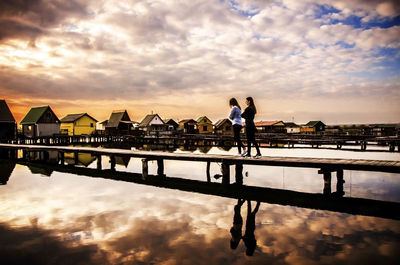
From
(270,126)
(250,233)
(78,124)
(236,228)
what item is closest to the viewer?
(250,233)

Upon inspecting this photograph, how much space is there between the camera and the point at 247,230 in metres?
6.71

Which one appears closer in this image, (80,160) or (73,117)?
(80,160)

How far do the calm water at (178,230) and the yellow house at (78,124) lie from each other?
5510cm

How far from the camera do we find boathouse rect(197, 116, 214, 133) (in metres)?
80.9

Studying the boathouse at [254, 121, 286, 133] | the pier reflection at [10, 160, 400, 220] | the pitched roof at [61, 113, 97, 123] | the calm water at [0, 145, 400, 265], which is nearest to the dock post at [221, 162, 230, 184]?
the pier reflection at [10, 160, 400, 220]

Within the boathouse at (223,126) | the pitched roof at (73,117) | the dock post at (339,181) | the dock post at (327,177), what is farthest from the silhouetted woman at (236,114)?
the boathouse at (223,126)

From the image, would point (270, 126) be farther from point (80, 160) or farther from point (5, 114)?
point (80, 160)

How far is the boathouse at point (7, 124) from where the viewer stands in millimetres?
43906

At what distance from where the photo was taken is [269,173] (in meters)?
15.0

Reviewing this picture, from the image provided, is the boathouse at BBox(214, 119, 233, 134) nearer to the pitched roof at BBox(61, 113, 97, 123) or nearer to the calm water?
the pitched roof at BBox(61, 113, 97, 123)

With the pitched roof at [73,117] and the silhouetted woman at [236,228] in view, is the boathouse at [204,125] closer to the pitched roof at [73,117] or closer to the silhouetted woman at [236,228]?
the pitched roof at [73,117]

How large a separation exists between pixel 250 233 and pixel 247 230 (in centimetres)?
20

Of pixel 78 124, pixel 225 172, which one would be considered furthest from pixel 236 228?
pixel 78 124

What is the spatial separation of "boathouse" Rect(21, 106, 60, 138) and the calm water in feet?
157
